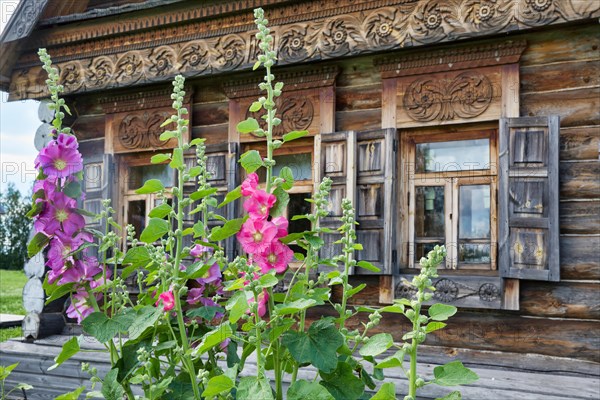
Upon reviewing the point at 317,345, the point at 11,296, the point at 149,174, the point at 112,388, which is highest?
the point at 149,174

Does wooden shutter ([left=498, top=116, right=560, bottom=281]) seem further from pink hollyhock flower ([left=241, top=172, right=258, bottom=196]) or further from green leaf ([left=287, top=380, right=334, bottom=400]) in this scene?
green leaf ([left=287, top=380, right=334, bottom=400])

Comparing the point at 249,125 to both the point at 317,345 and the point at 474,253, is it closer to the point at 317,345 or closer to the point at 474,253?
the point at 317,345

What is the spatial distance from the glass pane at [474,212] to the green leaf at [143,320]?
3.51m

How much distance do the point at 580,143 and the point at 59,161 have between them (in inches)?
144

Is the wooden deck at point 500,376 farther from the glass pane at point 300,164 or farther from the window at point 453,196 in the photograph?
the glass pane at point 300,164

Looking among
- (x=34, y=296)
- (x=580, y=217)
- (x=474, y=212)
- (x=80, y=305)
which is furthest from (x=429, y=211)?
(x=34, y=296)

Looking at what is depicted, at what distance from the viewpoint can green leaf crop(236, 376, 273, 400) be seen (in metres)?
0.99

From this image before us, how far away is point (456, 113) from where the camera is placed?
14.5 feet

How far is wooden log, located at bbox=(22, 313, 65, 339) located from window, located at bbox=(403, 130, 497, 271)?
3.47 metres

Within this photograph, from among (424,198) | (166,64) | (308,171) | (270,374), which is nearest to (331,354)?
(270,374)

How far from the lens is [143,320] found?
4.01 feet

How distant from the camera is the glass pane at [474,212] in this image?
440 cm

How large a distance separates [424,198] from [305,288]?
345 centimetres

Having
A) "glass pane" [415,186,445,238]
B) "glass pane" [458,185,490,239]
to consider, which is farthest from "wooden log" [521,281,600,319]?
"glass pane" [415,186,445,238]
